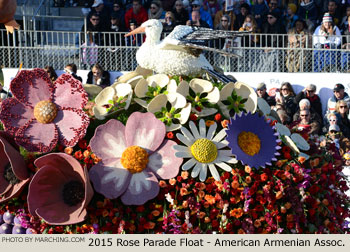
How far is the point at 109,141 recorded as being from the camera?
3697 millimetres

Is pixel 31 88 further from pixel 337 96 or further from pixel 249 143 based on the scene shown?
pixel 337 96

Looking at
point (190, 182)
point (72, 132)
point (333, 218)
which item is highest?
point (72, 132)

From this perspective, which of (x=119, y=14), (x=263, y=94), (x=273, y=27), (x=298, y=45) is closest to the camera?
(x=263, y=94)

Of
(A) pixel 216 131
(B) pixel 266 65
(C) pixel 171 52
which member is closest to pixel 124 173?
(A) pixel 216 131

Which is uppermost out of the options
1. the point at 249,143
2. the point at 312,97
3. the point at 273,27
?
the point at 273,27

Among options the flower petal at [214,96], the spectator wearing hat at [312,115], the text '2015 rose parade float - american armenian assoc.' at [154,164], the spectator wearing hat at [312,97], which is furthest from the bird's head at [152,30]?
the spectator wearing hat at [312,97]

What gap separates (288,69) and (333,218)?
701 centimetres

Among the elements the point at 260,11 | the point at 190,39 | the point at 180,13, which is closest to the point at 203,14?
the point at 180,13

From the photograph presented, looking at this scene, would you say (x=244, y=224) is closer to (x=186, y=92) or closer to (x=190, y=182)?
(x=190, y=182)

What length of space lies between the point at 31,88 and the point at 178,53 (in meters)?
0.91

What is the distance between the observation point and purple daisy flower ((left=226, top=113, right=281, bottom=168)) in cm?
368

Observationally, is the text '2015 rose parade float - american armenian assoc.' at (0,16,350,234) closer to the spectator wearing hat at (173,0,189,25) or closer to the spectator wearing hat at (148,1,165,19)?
the spectator wearing hat at (173,0,189,25)

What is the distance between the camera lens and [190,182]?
365cm

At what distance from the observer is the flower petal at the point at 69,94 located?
3836 millimetres
